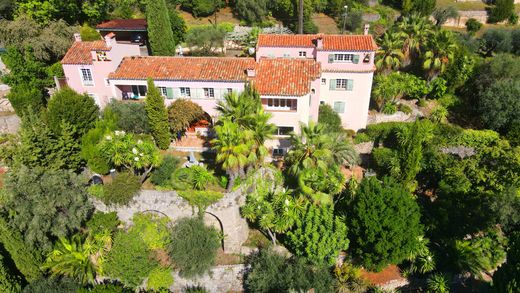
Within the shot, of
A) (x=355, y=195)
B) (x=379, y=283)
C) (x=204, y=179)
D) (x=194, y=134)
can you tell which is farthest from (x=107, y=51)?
(x=379, y=283)

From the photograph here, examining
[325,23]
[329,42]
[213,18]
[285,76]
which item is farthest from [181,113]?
[325,23]

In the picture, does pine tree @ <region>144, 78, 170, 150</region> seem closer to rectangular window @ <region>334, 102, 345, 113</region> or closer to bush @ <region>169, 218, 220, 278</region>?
bush @ <region>169, 218, 220, 278</region>

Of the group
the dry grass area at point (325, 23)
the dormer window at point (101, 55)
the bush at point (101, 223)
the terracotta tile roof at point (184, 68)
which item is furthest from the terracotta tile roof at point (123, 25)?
the bush at point (101, 223)

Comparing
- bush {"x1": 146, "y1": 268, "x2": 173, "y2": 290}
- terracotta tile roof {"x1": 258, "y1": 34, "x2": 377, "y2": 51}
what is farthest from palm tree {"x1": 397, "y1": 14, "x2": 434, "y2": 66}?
bush {"x1": 146, "y1": 268, "x2": 173, "y2": 290}

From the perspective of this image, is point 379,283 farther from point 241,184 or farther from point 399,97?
point 399,97

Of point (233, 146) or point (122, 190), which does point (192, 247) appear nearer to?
point (122, 190)

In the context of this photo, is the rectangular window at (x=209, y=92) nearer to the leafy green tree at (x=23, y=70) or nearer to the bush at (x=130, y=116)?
the bush at (x=130, y=116)
